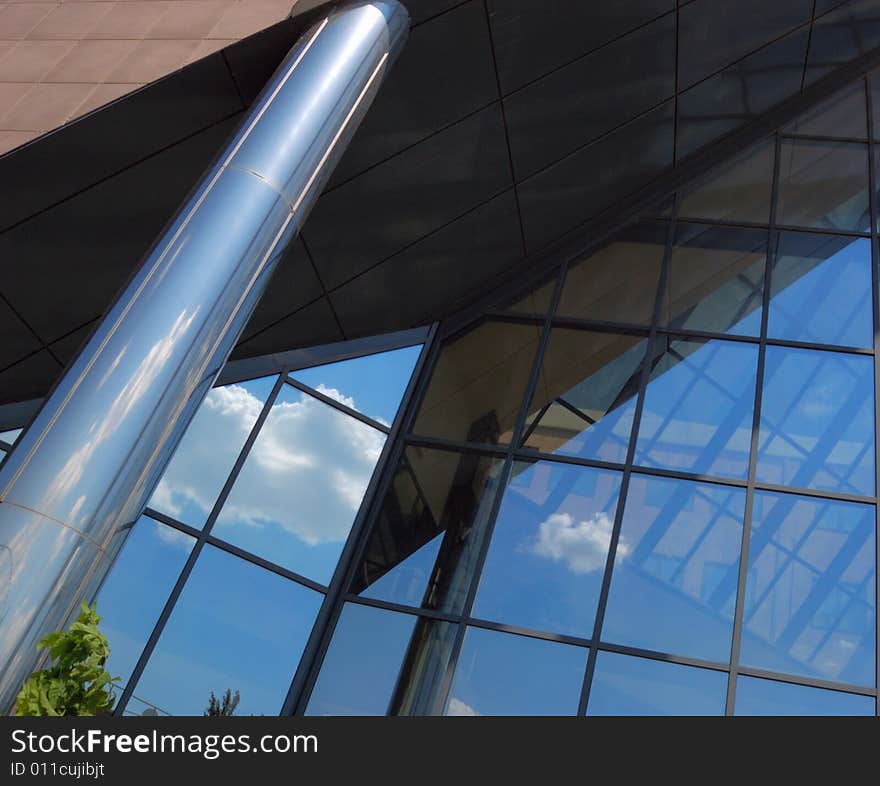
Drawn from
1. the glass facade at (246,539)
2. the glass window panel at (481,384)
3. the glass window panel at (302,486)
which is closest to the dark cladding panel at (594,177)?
the glass window panel at (481,384)

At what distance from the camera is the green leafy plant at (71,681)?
489cm

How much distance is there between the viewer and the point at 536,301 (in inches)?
601

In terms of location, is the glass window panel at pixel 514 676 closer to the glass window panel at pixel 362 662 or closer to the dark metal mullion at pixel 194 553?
the glass window panel at pixel 362 662

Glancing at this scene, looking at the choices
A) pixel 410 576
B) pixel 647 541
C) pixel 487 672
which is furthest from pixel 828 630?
pixel 410 576

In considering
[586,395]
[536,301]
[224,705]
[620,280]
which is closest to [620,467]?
[586,395]

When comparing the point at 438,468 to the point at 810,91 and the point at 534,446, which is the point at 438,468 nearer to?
the point at 534,446

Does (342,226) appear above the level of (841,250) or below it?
below

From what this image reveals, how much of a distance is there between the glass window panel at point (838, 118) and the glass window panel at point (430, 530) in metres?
8.54

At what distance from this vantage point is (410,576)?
12805 millimetres

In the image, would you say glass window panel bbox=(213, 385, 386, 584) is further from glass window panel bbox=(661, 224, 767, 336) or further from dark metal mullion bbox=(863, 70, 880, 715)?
dark metal mullion bbox=(863, 70, 880, 715)

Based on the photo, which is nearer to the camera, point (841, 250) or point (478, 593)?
point (478, 593)

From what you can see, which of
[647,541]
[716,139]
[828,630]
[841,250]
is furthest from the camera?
[716,139]

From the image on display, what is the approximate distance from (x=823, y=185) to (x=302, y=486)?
1009cm
